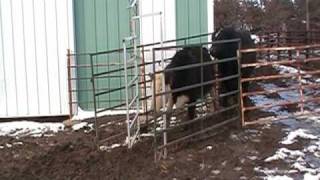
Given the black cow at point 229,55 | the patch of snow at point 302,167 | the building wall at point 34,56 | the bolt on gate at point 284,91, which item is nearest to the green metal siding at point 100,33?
the building wall at point 34,56

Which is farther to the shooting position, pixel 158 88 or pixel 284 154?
pixel 158 88

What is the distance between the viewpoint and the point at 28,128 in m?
10.2

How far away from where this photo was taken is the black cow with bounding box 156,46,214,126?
8297mm

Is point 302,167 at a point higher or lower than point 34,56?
lower

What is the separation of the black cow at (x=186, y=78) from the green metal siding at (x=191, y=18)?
2.29 metres

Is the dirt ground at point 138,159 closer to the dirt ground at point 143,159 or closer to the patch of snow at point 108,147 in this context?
the dirt ground at point 143,159

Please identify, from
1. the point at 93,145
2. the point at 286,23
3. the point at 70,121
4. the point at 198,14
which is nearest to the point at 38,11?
the point at 70,121

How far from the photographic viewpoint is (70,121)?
34.1 ft

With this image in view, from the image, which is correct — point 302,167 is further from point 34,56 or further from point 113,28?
point 34,56

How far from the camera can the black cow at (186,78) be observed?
830 centimetres

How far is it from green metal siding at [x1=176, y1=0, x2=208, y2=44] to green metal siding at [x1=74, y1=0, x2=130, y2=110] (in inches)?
38.3

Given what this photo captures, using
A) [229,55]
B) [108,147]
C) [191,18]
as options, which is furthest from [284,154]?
[191,18]

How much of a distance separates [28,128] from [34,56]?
147cm

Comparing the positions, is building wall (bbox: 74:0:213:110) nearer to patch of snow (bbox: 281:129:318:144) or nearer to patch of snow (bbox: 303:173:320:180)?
patch of snow (bbox: 281:129:318:144)
